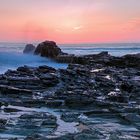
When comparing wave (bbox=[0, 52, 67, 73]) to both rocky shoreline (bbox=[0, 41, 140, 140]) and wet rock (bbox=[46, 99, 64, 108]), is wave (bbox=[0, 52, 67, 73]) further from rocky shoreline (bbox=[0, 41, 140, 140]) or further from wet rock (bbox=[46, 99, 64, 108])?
wet rock (bbox=[46, 99, 64, 108])

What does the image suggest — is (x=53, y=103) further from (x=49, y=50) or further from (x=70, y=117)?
(x=49, y=50)

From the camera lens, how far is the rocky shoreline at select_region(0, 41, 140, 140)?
31.3 ft

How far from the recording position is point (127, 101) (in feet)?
46.6

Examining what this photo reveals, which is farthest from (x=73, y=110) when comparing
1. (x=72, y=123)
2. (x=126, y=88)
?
(x=126, y=88)

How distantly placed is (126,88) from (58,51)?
31390 mm

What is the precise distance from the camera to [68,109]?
42.3 feet

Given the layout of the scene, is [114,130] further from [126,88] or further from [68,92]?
[126,88]

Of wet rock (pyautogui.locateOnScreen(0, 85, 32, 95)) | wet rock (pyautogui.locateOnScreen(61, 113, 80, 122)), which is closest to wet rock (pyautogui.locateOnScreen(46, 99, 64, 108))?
wet rock (pyautogui.locateOnScreen(61, 113, 80, 122))

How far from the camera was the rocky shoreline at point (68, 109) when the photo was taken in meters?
9.53

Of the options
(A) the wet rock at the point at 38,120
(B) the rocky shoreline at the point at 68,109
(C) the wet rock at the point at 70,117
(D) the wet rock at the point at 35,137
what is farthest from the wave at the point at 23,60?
(D) the wet rock at the point at 35,137

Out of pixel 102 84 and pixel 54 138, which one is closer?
pixel 54 138

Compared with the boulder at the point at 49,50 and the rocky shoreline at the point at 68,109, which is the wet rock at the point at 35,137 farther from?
the boulder at the point at 49,50

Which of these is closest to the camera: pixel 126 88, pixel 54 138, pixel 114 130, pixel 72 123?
pixel 54 138

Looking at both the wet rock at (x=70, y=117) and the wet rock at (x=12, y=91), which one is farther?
the wet rock at (x=12, y=91)
